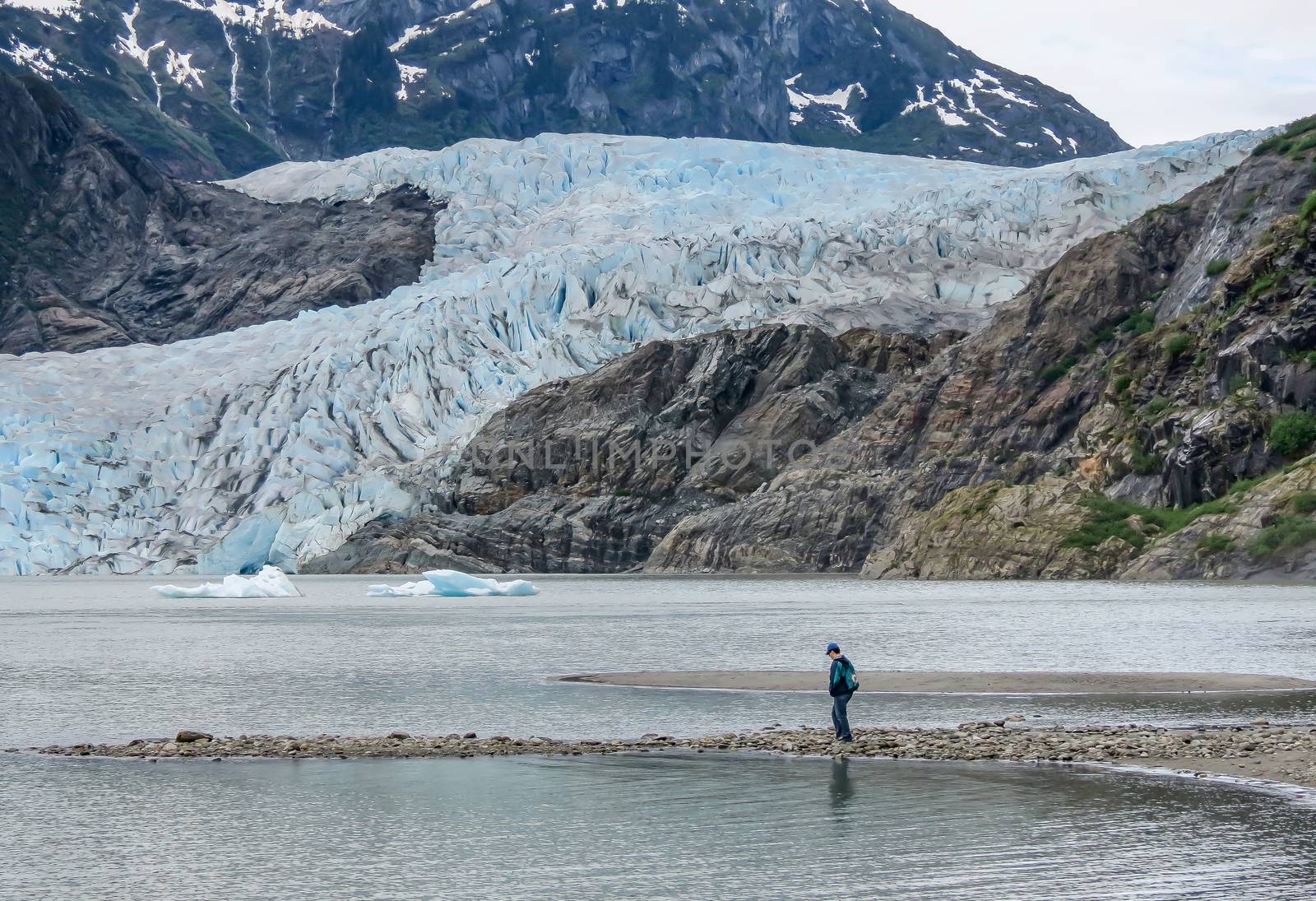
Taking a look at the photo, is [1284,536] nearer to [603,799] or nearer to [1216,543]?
[1216,543]

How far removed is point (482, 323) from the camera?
107 meters

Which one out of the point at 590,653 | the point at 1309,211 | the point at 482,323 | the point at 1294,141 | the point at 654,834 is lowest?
the point at 654,834

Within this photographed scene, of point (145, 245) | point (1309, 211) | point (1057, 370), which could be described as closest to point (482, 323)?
point (1057, 370)

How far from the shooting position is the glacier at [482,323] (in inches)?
3780

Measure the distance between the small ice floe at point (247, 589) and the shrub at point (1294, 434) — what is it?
42771 mm

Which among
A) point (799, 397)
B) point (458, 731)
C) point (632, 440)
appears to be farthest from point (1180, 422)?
point (458, 731)

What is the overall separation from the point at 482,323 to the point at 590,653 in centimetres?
6844

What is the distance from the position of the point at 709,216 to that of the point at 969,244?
70.4 feet

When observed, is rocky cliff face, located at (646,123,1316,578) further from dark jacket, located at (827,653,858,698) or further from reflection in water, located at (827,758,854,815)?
reflection in water, located at (827,758,854,815)

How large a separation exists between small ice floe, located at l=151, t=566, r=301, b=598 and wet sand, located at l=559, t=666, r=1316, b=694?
39.9 m

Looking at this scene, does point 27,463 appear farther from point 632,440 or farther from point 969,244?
point 969,244

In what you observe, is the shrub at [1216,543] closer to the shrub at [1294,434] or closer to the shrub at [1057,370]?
the shrub at [1294,434]

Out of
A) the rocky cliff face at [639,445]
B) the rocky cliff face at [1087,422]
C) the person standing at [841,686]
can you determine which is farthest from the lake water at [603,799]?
the rocky cliff face at [639,445]

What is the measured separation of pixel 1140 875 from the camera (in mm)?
14375
